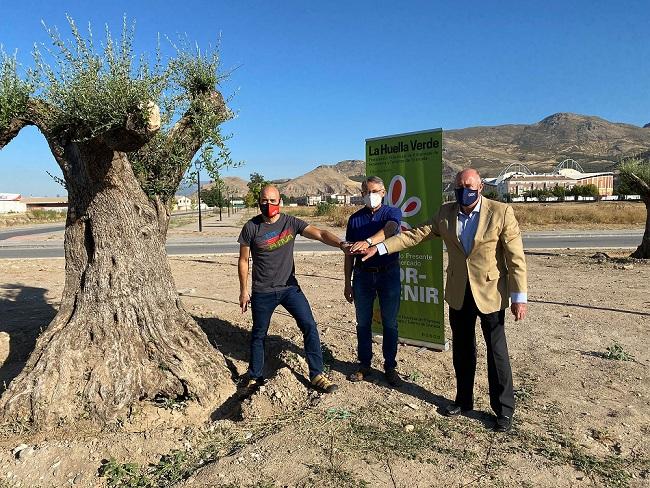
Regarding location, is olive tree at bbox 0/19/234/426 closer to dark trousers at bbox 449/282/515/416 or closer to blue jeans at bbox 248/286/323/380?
blue jeans at bbox 248/286/323/380

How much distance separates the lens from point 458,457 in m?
3.58

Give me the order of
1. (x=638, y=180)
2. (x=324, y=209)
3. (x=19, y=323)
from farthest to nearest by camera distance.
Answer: (x=324, y=209), (x=638, y=180), (x=19, y=323)

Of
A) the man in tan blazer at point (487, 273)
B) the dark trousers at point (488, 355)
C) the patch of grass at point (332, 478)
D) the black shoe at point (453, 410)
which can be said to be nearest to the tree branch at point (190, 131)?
the man in tan blazer at point (487, 273)

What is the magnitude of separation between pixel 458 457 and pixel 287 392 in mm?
1660

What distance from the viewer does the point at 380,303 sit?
496 cm

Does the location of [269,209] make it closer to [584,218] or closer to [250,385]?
[250,385]

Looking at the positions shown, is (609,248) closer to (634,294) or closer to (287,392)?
(634,294)

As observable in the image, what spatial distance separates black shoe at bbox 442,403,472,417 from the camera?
4.30 meters

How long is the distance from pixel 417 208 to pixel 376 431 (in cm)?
278

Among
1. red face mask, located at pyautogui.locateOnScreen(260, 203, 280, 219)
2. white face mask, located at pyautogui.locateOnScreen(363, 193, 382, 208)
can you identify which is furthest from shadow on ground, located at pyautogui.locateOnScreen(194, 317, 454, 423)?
white face mask, located at pyautogui.locateOnScreen(363, 193, 382, 208)

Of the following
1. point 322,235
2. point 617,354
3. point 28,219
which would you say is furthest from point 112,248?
point 28,219

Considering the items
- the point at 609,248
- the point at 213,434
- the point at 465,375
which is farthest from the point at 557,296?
the point at 609,248

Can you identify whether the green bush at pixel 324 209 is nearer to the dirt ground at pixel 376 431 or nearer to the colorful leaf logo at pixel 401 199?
the colorful leaf logo at pixel 401 199

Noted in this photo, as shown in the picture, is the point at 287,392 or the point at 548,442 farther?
the point at 287,392
